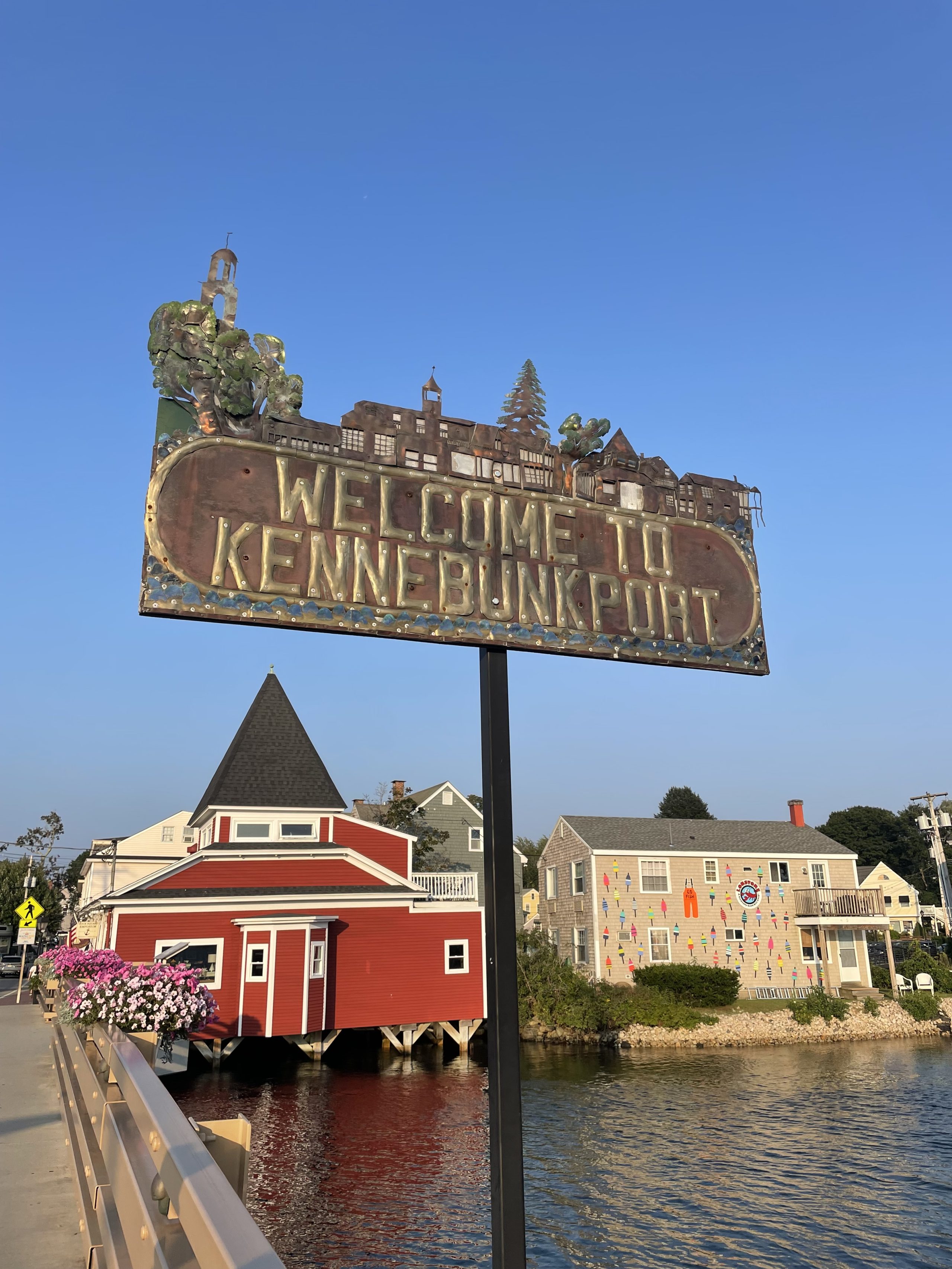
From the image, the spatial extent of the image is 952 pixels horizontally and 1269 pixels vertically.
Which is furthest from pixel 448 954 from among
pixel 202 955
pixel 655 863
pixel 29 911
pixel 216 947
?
pixel 29 911

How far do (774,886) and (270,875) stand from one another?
25.7 metres

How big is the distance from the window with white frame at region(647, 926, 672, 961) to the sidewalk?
31.3 metres

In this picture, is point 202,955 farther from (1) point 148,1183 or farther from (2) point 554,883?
(1) point 148,1183

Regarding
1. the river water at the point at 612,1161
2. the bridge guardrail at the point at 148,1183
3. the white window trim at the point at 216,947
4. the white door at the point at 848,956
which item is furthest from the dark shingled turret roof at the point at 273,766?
the bridge guardrail at the point at 148,1183

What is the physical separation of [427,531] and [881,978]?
4879 cm

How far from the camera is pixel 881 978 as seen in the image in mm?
45594

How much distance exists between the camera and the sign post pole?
438 centimetres

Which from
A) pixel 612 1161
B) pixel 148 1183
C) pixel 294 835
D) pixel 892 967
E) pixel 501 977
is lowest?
pixel 612 1161

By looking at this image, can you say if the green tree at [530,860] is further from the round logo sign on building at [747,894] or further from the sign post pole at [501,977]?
the sign post pole at [501,977]

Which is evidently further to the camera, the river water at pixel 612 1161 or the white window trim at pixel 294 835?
the white window trim at pixel 294 835

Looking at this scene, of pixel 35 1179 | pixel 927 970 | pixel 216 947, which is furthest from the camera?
pixel 927 970

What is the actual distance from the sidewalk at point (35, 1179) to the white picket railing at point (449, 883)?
70.2 ft

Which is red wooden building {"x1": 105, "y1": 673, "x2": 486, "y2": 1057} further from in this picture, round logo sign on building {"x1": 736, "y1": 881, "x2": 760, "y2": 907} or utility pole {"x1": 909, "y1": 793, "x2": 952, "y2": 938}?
utility pole {"x1": 909, "y1": 793, "x2": 952, "y2": 938}

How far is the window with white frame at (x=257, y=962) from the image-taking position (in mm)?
28312
